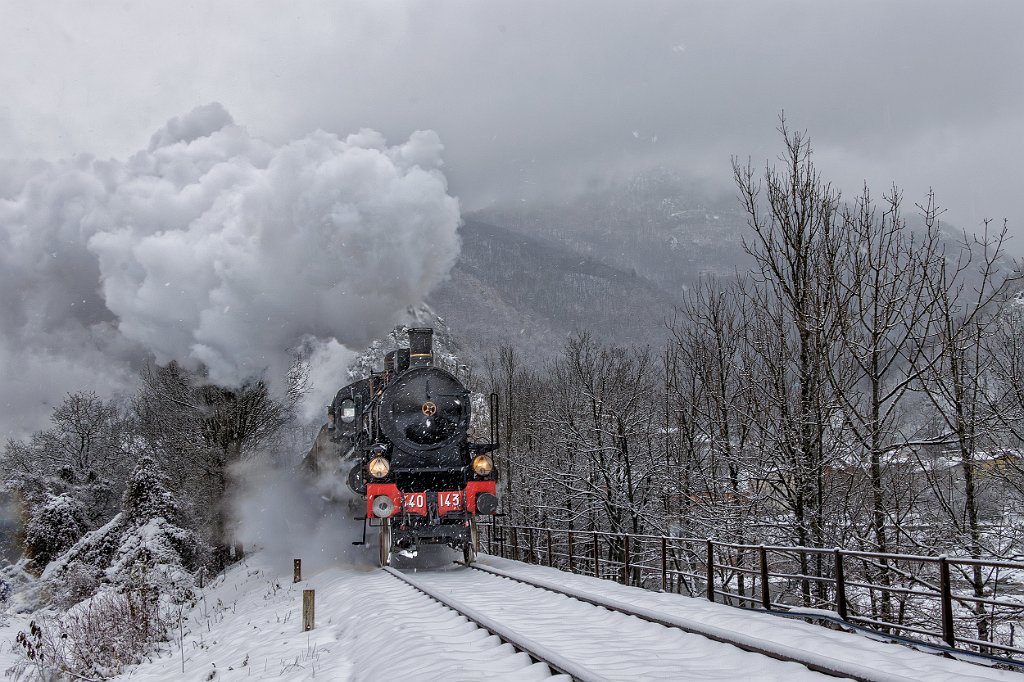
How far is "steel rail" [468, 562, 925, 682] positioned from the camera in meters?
5.13

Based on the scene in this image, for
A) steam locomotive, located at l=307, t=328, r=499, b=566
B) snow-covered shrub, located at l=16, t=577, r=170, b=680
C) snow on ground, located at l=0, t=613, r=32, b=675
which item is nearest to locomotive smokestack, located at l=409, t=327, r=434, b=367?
steam locomotive, located at l=307, t=328, r=499, b=566

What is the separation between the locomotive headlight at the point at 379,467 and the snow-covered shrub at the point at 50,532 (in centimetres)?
2060

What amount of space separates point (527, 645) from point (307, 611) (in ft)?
15.0

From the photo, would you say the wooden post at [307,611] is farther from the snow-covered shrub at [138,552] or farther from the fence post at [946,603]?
the snow-covered shrub at [138,552]

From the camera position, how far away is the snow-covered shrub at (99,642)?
11539mm

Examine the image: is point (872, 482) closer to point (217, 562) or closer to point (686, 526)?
point (686, 526)

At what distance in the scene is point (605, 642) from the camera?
277 inches

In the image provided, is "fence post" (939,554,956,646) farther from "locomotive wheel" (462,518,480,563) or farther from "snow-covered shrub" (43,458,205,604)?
"snow-covered shrub" (43,458,205,604)

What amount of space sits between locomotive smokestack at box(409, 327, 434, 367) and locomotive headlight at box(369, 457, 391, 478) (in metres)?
2.25

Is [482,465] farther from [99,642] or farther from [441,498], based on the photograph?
[99,642]

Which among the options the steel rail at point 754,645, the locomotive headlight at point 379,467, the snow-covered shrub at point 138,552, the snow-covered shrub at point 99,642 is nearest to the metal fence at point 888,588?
the steel rail at point 754,645

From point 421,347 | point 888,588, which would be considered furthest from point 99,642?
point 888,588

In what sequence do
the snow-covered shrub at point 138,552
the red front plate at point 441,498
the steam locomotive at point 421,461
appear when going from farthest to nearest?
1. the snow-covered shrub at point 138,552
2. the steam locomotive at point 421,461
3. the red front plate at point 441,498

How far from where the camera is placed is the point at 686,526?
16609 mm
